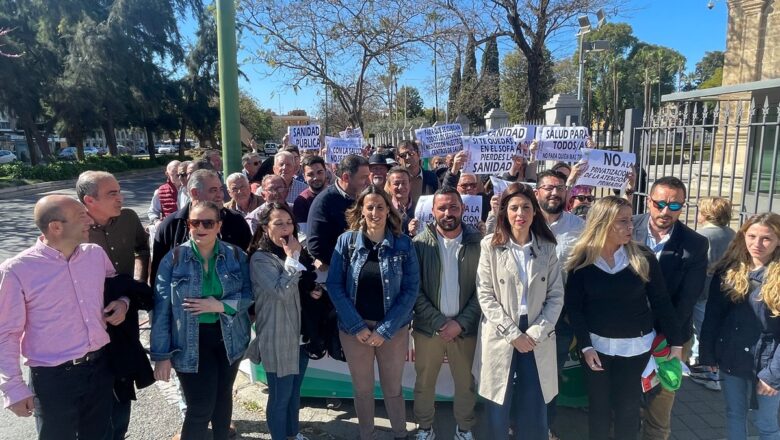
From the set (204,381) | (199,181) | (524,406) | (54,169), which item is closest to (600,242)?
(524,406)

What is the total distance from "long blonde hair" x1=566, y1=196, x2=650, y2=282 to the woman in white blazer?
0.17 metres

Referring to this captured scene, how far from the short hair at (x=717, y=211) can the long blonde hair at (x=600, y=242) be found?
1.69 m

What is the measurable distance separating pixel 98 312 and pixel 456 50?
41.5ft

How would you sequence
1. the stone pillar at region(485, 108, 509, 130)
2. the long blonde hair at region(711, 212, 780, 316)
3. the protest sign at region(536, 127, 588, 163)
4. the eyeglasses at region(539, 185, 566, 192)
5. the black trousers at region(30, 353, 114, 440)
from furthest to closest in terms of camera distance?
the stone pillar at region(485, 108, 509, 130) → the protest sign at region(536, 127, 588, 163) → the eyeglasses at region(539, 185, 566, 192) → the long blonde hair at region(711, 212, 780, 316) → the black trousers at region(30, 353, 114, 440)

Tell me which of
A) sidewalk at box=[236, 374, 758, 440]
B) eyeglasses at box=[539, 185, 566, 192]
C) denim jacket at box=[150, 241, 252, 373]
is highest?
eyeglasses at box=[539, 185, 566, 192]

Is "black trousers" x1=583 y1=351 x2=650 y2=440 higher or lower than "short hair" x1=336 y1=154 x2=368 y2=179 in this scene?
lower

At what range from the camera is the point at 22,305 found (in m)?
2.31

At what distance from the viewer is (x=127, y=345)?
2.71m

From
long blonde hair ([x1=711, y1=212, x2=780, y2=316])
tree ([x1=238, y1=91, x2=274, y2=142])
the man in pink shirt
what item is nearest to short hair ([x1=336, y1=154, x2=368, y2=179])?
the man in pink shirt

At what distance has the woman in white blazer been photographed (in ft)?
9.91

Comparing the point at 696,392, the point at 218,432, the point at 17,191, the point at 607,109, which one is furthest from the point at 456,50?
the point at 607,109

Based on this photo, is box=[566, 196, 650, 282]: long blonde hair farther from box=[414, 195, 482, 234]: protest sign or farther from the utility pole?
the utility pole

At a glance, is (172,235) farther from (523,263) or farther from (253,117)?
(253,117)

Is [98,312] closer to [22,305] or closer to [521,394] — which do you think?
[22,305]
